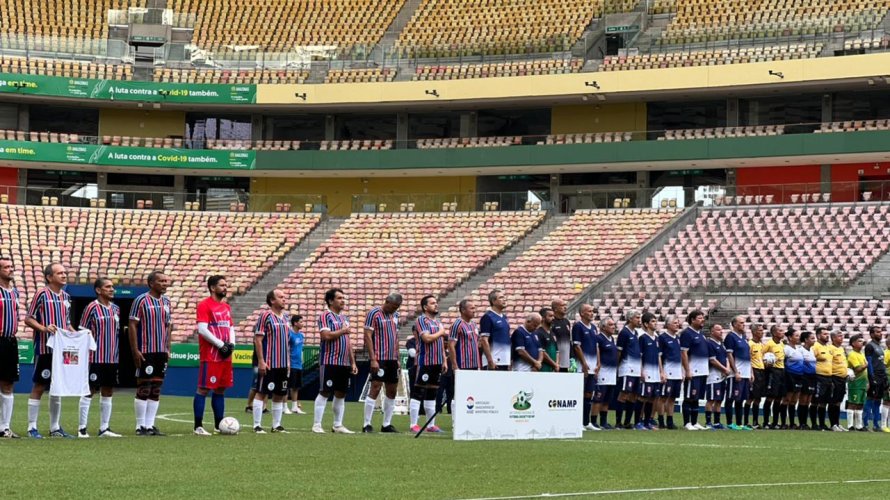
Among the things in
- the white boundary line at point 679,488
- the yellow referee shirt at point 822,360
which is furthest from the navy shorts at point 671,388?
the white boundary line at point 679,488

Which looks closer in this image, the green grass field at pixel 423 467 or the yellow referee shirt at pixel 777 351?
the green grass field at pixel 423 467

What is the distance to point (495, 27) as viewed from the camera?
56.4m

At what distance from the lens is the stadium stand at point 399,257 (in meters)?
45.4

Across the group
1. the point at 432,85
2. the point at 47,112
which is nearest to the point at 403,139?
the point at 432,85

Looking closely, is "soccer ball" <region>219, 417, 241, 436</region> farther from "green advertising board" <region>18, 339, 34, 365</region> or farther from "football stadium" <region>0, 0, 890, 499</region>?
"green advertising board" <region>18, 339, 34, 365</region>

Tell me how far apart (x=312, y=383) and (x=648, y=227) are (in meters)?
14.6

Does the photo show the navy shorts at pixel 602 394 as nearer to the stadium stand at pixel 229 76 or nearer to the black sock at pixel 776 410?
the black sock at pixel 776 410

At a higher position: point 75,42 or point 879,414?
point 75,42

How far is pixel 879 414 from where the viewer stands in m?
26.3

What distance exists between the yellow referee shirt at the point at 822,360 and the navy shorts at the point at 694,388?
10.4 feet

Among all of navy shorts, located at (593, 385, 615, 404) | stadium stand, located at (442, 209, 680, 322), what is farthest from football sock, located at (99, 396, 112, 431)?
stadium stand, located at (442, 209, 680, 322)

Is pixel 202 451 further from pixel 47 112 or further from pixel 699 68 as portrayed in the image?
pixel 47 112

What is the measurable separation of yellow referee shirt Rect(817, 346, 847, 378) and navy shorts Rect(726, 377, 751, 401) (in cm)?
198

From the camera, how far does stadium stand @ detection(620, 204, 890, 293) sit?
132 ft
